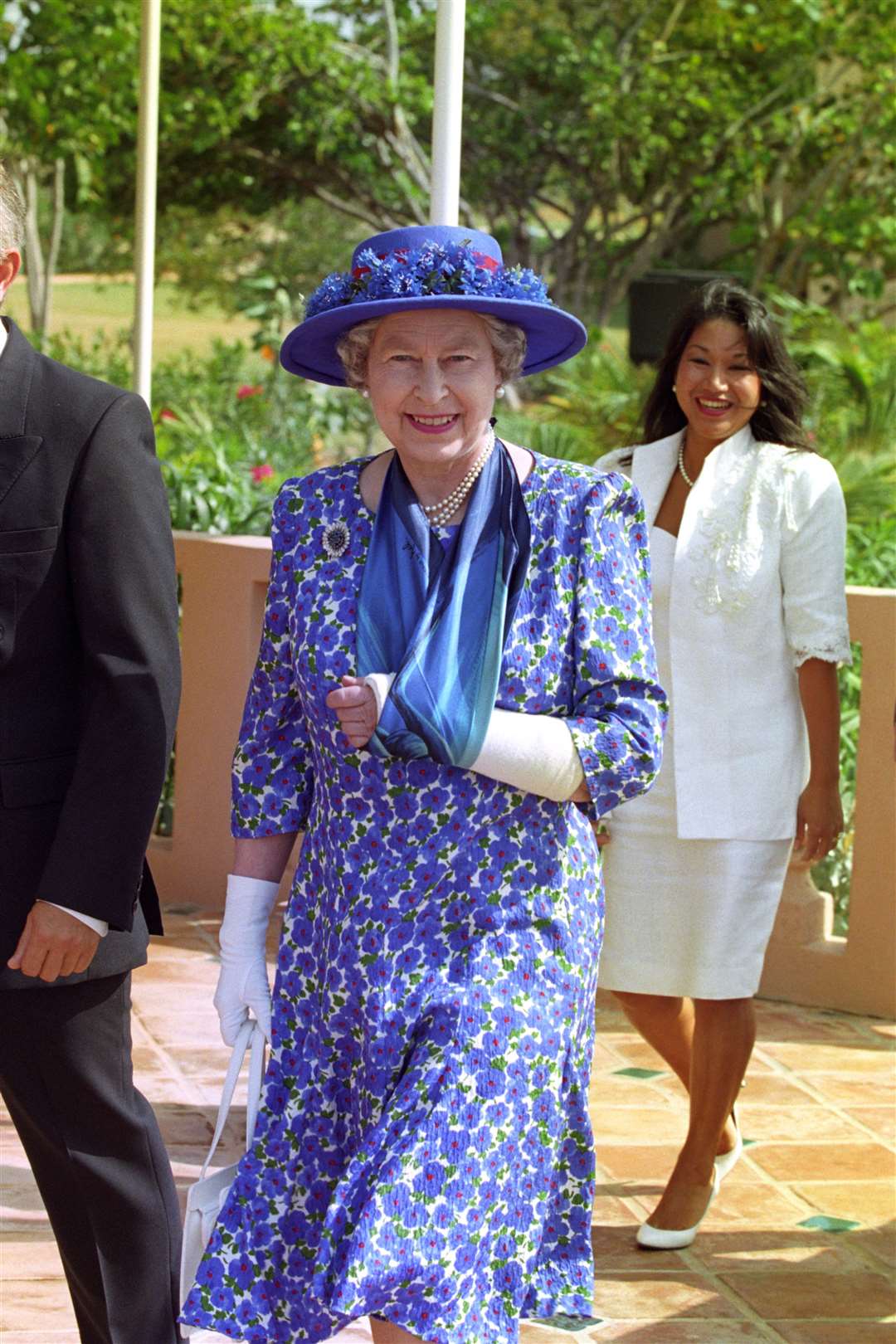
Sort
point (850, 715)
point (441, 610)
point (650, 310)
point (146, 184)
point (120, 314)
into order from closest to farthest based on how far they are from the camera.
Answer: point (441, 610), point (146, 184), point (850, 715), point (650, 310), point (120, 314)

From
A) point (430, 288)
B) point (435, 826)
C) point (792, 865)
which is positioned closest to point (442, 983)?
point (435, 826)

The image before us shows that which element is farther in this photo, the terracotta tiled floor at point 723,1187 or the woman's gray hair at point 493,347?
the terracotta tiled floor at point 723,1187

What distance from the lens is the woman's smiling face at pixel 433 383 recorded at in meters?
2.87

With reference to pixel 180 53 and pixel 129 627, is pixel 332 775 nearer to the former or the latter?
pixel 129 627

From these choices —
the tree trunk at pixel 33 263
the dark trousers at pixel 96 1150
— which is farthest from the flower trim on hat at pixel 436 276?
the tree trunk at pixel 33 263

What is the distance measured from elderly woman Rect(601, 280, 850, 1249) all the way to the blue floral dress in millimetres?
1309

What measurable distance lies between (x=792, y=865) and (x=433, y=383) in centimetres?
356

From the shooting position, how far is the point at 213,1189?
2.88 m

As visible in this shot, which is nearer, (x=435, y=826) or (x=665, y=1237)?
(x=435, y=826)

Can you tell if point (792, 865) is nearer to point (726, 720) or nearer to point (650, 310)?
point (726, 720)

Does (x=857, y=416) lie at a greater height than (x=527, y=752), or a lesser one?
greater

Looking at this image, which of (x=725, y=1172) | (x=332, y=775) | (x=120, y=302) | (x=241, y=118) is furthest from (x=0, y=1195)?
(x=120, y=302)

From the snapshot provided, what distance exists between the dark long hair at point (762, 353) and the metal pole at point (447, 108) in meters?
0.58

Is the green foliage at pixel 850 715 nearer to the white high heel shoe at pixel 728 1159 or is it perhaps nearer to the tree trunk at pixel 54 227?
the white high heel shoe at pixel 728 1159
